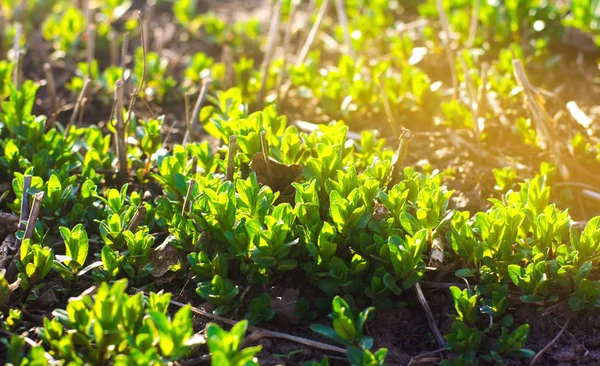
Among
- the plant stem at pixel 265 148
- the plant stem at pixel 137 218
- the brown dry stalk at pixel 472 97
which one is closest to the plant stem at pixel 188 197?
the plant stem at pixel 137 218

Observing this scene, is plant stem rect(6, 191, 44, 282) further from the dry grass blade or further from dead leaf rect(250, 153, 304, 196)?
dead leaf rect(250, 153, 304, 196)

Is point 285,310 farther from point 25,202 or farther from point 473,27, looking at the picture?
point 473,27

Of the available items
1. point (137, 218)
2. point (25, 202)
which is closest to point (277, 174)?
point (137, 218)

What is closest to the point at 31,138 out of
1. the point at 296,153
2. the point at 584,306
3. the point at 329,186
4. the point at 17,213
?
the point at 17,213

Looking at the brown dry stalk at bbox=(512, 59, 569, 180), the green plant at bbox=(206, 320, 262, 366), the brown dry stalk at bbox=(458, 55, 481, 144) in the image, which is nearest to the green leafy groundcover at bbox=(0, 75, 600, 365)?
the green plant at bbox=(206, 320, 262, 366)

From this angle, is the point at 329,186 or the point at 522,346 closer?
the point at 522,346

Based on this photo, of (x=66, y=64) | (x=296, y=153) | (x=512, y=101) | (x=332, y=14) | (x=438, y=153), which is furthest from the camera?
(x=332, y=14)

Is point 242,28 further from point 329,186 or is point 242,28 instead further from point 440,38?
point 329,186
